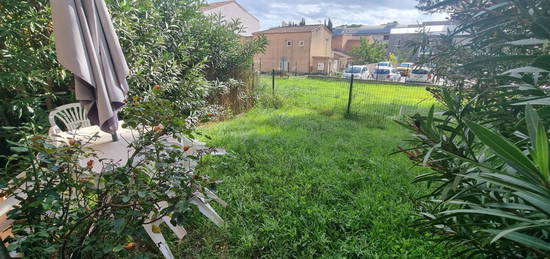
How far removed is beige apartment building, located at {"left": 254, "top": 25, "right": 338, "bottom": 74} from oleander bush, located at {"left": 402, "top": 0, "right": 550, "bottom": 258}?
22772 mm

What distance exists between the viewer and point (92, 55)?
5.21ft

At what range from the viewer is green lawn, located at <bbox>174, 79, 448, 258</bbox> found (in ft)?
A: 6.20

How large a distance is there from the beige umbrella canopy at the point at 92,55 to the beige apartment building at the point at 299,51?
876 inches

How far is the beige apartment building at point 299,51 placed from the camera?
Answer: 77.8ft

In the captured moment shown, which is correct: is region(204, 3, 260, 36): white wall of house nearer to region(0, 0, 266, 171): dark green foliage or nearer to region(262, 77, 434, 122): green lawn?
region(262, 77, 434, 122): green lawn

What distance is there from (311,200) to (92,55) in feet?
6.98

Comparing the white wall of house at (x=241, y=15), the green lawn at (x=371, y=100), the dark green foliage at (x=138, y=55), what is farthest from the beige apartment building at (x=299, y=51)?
the dark green foliage at (x=138, y=55)

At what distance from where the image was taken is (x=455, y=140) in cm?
105

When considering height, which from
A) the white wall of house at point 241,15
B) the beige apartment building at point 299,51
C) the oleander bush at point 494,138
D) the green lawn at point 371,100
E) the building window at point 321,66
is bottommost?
the green lawn at point 371,100

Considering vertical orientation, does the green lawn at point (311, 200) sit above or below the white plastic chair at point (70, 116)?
below

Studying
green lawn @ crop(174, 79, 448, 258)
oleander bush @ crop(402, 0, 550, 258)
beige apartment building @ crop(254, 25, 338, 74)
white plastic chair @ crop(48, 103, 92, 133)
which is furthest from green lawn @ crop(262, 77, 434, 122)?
beige apartment building @ crop(254, 25, 338, 74)

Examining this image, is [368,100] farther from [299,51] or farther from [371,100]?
[299,51]

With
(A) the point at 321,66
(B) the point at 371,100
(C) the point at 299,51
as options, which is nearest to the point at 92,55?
(B) the point at 371,100

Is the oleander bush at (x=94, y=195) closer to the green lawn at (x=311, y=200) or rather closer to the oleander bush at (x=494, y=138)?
the green lawn at (x=311, y=200)
